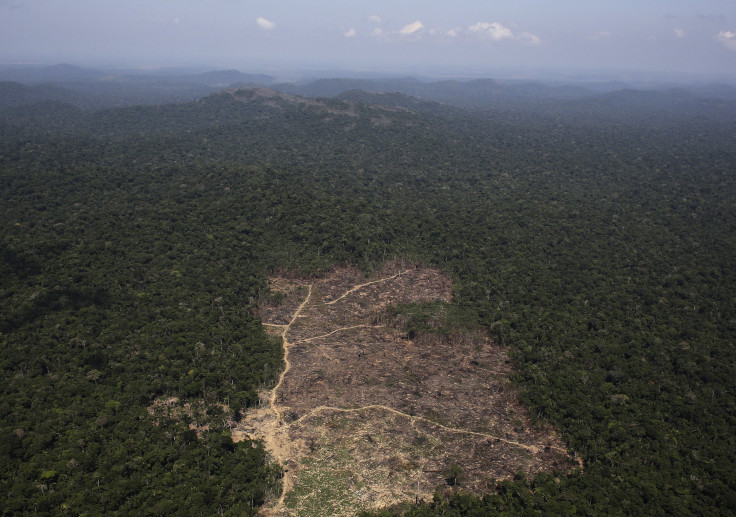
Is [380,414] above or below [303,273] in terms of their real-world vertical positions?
below

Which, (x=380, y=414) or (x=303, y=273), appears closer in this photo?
(x=380, y=414)

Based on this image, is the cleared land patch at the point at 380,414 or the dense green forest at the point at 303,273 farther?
the cleared land patch at the point at 380,414

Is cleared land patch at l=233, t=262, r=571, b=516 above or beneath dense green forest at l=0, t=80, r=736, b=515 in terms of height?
beneath

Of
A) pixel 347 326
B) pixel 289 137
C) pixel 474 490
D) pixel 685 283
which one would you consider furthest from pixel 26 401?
pixel 289 137

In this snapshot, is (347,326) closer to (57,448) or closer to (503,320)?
(503,320)
